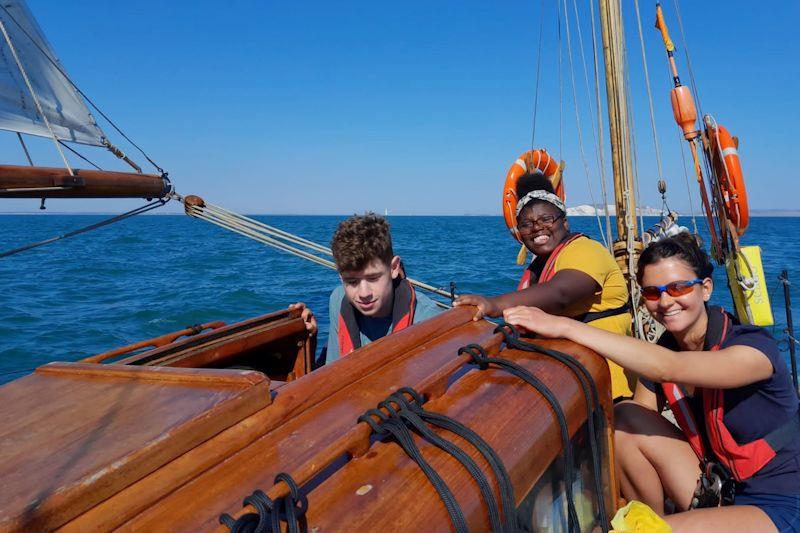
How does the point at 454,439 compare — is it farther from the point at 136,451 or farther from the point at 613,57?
the point at 613,57

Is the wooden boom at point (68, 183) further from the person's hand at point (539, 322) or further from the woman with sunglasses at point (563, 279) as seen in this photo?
the person's hand at point (539, 322)

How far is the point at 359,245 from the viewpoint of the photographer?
2.23 m

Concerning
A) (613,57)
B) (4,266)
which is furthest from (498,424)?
(4,266)

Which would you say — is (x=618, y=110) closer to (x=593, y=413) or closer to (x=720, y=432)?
(x=720, y=432)

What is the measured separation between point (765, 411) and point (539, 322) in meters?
0.89

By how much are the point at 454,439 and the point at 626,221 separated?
153 inches

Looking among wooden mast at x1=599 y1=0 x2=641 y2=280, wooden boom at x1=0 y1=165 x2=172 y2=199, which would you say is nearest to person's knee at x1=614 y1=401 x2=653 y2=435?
wooden mast at x1=599 y1=0 x2=641 y2=280

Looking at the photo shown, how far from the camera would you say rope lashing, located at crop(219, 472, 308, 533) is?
0.76m

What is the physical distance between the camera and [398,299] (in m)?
2.43

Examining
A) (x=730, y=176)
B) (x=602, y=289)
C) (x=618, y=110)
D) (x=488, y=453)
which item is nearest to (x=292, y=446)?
(x=488, y=453)

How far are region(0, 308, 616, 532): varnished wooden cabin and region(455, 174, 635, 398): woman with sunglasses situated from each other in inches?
24.1

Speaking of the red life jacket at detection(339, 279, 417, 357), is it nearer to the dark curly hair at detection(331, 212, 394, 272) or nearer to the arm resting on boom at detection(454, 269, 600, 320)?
the dark curly hair at detection(331, 212, 394, 272)

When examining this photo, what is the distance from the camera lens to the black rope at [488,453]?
0.99 meters

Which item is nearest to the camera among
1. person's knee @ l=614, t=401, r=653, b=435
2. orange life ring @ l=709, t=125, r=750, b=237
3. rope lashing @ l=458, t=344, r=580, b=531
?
rope lashing @ l=458, t=344, r=580, b=531
